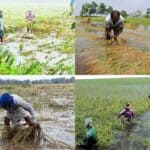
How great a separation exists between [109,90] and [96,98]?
0.11 metres

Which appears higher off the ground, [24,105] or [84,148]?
[24,105]

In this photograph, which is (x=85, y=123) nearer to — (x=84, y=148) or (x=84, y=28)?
(x=84, y=148)

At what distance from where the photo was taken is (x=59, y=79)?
4676 millimetres

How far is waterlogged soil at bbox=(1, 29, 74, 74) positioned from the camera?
4.67 meters

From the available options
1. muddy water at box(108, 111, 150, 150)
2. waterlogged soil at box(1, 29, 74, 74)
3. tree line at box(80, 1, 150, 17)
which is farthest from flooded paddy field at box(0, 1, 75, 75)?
muddy water at box(108, 111, 150, 150)

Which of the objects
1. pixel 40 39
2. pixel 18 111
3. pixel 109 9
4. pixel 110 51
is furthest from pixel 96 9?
pixel 18 111

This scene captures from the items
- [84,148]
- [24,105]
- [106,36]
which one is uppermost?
[106,36]

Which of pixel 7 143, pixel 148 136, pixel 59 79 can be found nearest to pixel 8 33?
pixel 59 79

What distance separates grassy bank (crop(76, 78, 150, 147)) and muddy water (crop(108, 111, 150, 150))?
0.16 ft

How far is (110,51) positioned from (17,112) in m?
0.82

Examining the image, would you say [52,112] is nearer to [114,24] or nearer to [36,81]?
[36,81]

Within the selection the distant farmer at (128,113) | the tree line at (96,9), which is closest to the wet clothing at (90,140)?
the distant farmer at (128,113)

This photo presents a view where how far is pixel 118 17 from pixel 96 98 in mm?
617

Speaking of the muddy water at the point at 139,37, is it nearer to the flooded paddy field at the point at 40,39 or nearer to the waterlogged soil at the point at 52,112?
the flooded paddy field at the point at 40,39
